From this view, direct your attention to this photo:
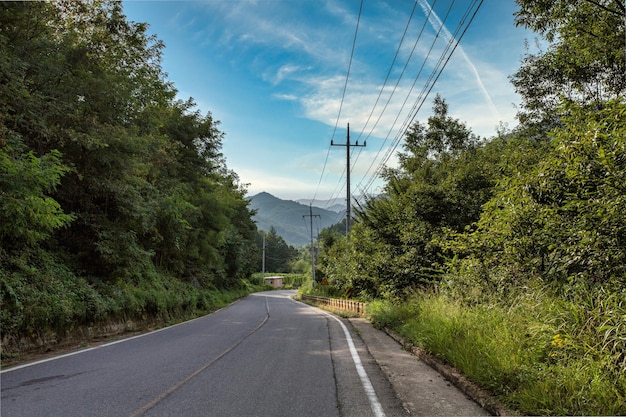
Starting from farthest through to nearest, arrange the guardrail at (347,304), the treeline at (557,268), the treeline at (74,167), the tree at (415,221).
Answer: the guardrail at (347,304) → the tree at (415,221) → the treeline at (74,167) → the treeline at (557,268)

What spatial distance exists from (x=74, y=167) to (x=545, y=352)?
A: 12.3 metres

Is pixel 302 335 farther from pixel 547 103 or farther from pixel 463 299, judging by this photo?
pixel 547 103

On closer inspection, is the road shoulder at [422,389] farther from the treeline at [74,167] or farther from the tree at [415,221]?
the treeline at [74,167]

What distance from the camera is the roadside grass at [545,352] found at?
3854mm

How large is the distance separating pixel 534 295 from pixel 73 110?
1283cm

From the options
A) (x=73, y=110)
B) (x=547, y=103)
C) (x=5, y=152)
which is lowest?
(x=5, y=152)

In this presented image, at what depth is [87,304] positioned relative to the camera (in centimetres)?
1045

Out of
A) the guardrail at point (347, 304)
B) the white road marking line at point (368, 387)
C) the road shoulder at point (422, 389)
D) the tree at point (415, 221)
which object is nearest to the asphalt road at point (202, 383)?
the white road marking line at point (368, 387)

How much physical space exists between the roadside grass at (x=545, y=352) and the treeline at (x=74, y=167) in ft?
28.9

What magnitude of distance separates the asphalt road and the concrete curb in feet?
3.20

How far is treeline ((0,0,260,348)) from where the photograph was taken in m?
8.52

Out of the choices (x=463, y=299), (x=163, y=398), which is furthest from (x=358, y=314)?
(x=163, y=398)

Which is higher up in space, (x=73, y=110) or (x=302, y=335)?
(x=73, y=110)

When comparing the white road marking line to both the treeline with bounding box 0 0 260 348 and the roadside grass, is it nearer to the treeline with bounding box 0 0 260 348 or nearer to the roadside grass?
the roadside grass
